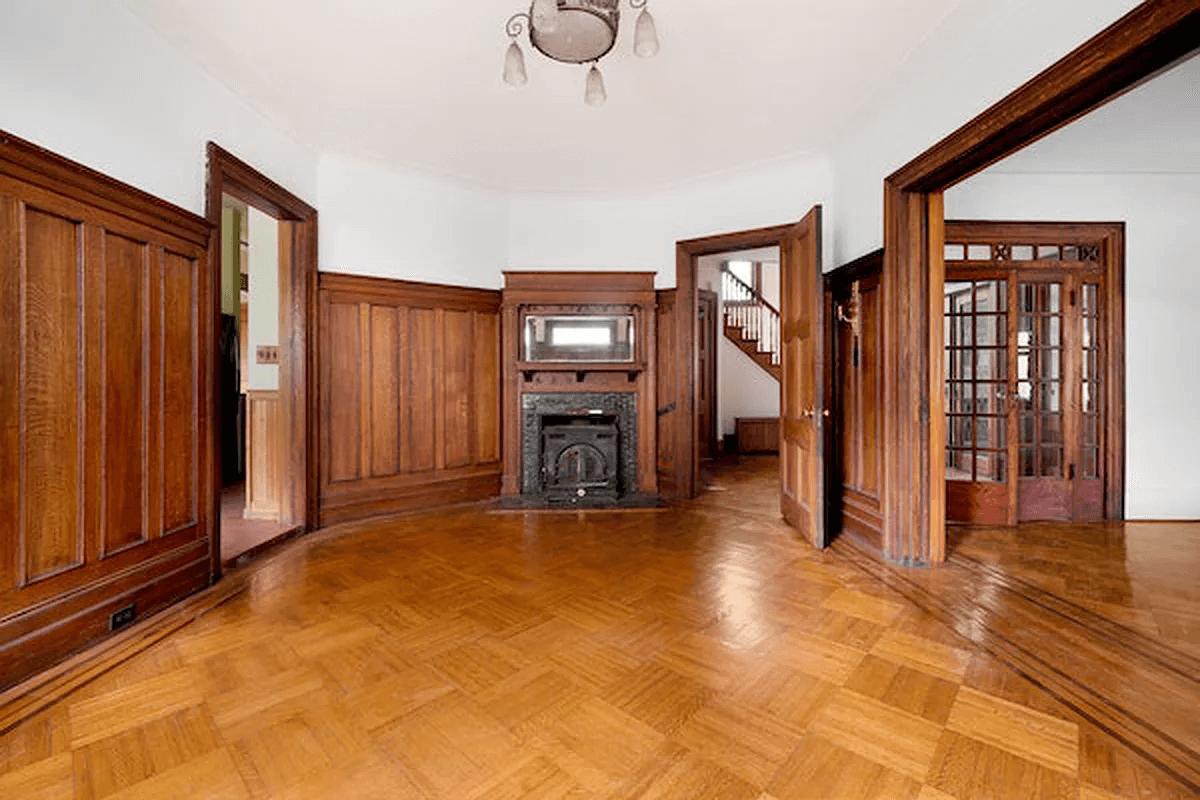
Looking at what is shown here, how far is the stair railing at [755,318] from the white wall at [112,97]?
280 inches

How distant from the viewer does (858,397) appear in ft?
12.2

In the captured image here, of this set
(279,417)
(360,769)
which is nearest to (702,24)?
(360,769)

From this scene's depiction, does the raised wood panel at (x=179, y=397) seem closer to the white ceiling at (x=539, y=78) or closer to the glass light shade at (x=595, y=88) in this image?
the white ceiling at (x=539, y=78)

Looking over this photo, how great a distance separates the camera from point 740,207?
4.58 meters

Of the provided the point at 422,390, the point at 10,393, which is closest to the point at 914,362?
the point at 422,390

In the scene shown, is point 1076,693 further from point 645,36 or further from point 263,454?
point 263,454

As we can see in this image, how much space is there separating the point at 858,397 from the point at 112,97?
4288 millimetres

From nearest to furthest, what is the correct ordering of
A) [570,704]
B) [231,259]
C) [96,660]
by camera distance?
[570,704] → [96,660] → [231,259]

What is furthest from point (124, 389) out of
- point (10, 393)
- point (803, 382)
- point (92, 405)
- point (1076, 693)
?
point (1076, 693)

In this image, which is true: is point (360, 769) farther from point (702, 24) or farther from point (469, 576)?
point (702, 24)

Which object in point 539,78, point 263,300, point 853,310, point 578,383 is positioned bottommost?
point 578,383

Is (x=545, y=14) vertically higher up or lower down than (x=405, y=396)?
higher up

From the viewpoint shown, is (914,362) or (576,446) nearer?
(914,362)

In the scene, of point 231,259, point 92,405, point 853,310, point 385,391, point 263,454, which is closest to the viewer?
point 92,405
